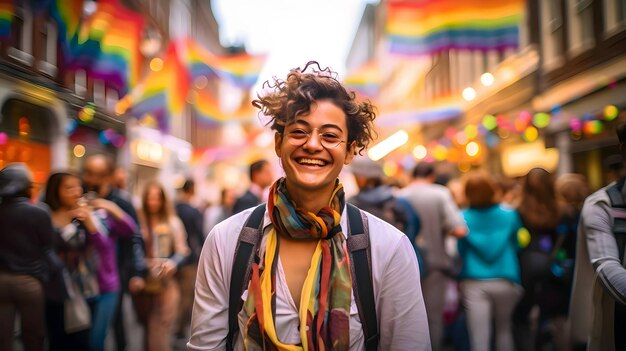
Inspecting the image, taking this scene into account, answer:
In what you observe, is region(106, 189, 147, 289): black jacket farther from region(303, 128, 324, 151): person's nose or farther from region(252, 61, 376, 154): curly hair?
region(303, 128, 324, 151): person's nose

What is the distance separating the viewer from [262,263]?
6.66 feet

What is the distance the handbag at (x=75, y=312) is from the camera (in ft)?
13.2

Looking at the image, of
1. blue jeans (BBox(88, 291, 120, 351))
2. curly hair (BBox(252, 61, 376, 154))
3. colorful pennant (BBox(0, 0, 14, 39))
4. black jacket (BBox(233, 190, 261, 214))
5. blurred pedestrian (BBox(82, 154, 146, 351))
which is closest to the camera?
curly hair (BBox(252, 61, 376, 154))

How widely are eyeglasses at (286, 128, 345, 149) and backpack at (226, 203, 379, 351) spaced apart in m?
0.32

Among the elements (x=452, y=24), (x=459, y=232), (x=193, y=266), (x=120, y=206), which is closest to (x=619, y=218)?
(x=459, y=232)

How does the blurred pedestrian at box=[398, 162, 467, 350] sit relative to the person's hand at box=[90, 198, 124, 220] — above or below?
below

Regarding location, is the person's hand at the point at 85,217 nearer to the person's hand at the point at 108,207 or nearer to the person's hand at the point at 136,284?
the person's hand at the point at 108,207

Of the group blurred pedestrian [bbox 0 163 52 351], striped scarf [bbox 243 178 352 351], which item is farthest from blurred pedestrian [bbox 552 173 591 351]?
blurred pedestrian [bbox 0 163 52 351]

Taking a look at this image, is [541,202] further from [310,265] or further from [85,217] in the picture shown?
[85,217]

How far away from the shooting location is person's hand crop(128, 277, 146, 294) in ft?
16.2

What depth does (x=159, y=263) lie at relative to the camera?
5.23m

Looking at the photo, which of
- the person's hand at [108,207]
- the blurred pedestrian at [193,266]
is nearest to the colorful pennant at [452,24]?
the blurred pedestrian at [193,266]

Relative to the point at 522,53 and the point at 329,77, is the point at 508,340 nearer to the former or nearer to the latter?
the point at 329,77

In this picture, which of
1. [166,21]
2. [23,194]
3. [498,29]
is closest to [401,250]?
[23,194]
